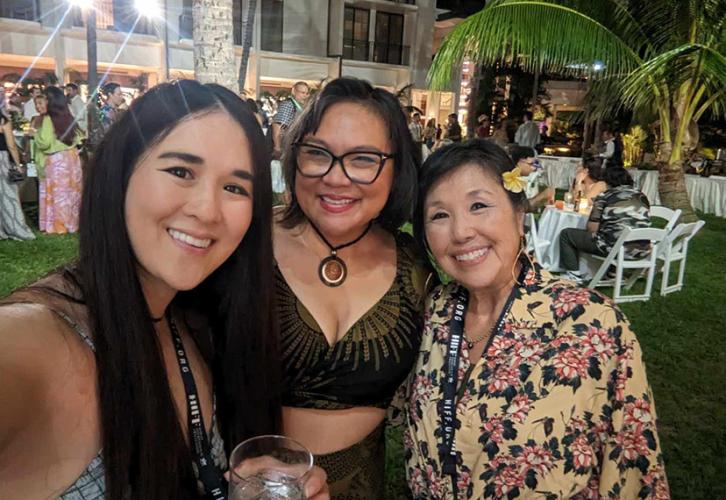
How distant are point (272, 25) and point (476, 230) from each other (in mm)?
28110

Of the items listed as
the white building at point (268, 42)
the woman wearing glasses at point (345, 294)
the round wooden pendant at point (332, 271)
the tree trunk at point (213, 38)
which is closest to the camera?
the woman wearing glasses at point (345, 294)

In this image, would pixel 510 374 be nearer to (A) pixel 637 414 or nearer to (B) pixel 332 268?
(A) pixel 637 414

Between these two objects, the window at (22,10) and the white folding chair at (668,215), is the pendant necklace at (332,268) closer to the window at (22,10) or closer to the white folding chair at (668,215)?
the white folding chair at (668,215)

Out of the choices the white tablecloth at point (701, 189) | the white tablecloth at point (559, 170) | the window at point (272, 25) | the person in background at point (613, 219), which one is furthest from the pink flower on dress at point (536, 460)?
the window at point (272, 25)

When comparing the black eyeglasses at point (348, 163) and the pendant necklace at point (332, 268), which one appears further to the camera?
the pendant necklace at point (332, 268)

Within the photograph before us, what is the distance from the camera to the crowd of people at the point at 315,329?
3.91 ft

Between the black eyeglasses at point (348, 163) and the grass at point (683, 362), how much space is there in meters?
0.87

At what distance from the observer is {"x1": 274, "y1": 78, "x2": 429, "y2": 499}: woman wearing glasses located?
197cm

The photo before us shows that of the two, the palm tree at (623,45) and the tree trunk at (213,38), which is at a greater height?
the palm tree at (623,45)

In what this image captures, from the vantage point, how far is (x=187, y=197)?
4.17 ft

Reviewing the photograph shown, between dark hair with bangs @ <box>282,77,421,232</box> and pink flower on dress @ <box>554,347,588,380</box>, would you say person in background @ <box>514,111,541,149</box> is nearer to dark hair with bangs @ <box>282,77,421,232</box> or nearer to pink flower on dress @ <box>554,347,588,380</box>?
dark hair with bangs @ <box>282,77,421,232</box>

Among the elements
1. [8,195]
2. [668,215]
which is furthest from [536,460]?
[8,195]

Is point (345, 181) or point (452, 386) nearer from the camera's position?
point (452, 386)

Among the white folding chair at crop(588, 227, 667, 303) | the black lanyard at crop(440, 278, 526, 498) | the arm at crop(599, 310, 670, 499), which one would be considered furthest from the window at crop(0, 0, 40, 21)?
the arm at crop(599, 310, 670, 499)
